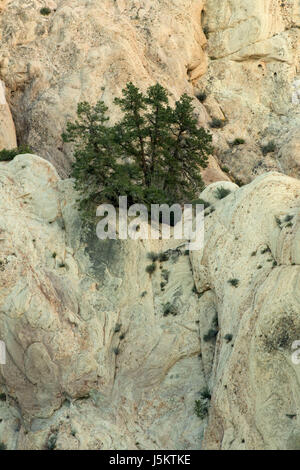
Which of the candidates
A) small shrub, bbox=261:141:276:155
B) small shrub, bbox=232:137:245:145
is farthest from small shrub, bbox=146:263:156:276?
small shrub, bbox=232:137:245:145

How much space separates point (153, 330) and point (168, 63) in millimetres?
18539

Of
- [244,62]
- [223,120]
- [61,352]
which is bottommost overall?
[61,352]

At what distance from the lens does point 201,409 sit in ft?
73.0

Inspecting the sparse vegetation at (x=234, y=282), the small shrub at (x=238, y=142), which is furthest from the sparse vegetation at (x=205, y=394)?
the small shrub at (x=238, y=142)

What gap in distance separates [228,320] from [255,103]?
1971cm

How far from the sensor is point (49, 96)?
36031mm

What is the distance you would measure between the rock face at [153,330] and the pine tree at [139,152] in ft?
6.25

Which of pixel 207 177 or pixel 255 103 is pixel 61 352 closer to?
pixel 207 177

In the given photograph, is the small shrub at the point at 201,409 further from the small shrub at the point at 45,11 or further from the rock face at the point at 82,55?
the small shrub at the point at 45,11

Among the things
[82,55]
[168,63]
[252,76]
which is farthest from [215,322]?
[252,76]

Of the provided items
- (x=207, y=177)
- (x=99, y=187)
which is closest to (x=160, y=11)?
(x=207, y=177)

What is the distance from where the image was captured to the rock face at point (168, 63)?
36.1 metres

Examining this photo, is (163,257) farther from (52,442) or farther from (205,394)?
(52,442)

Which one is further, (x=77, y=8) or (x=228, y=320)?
(x=77, y=8)
